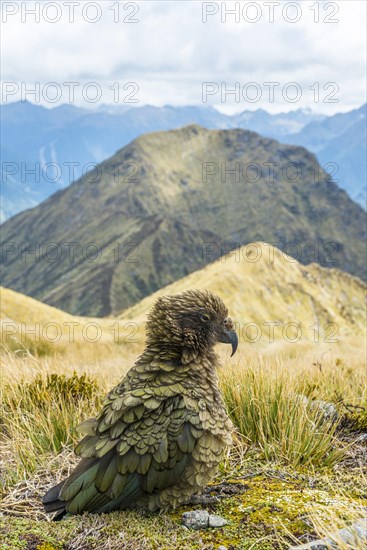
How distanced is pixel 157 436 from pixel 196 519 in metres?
0.79

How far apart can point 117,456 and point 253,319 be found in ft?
375

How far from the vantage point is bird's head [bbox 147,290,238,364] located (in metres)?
5.03

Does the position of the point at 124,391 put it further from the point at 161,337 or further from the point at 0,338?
the point at 0,338

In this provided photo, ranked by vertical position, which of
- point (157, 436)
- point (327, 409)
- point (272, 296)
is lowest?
point (327, 409)

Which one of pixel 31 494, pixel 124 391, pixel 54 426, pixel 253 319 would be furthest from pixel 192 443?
pixel 253 319

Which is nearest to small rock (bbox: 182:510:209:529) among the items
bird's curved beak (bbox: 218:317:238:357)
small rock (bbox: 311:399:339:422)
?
bird's curved beak (bbox: 218:317:238:357)

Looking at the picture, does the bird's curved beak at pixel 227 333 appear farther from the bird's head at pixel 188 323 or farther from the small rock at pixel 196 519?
the small rock at pixel 196 519

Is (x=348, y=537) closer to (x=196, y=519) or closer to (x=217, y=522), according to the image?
(x=217, y=522)

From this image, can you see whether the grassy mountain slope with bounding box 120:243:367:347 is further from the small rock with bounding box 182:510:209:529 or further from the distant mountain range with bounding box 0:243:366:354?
the small rock with bounding box 182:510:209:529

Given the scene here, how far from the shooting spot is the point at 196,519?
4656 mm

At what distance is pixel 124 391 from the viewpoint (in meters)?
4.91

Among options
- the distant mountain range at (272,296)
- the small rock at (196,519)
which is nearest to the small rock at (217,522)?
the small rock at (196,519)

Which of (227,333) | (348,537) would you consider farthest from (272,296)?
(348,537)

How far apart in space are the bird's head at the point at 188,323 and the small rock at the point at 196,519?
4.27ft
